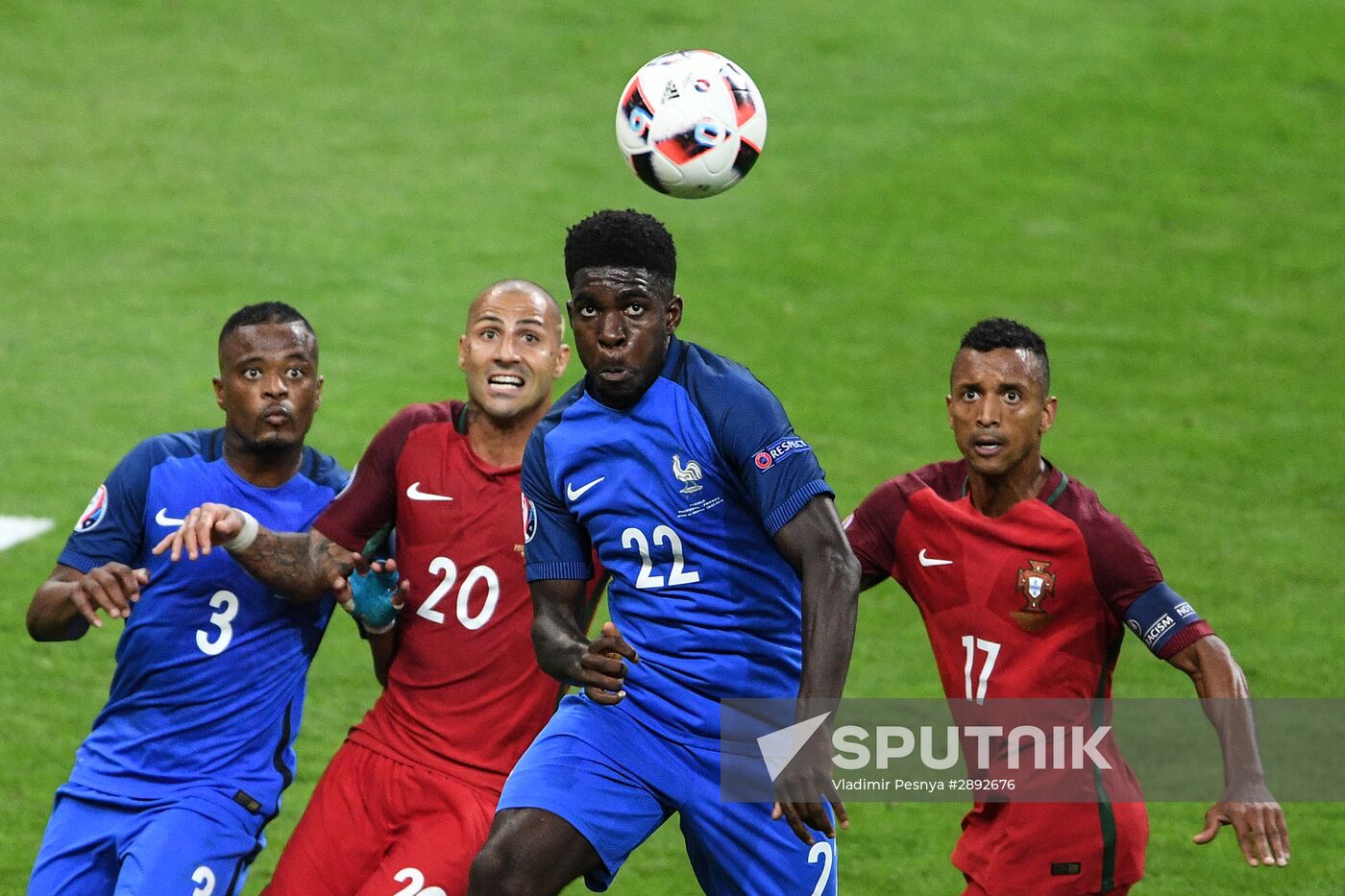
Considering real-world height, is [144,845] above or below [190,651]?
below

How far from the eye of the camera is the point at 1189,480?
12.5 m

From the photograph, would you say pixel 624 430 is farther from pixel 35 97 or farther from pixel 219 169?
pixel 35 97

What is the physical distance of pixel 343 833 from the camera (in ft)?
20.1

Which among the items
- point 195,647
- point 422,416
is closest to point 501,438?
point 422,416

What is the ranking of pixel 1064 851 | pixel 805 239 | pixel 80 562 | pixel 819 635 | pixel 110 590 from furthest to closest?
1. pixel 805 239
2. pixel 80 562
3. pixel 110 590
4. pixel 1064 851
5. pixel 819 635

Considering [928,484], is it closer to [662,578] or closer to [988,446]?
[988,446]

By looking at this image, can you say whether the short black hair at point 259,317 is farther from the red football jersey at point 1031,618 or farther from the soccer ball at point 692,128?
the red football jersey at point 1031,618

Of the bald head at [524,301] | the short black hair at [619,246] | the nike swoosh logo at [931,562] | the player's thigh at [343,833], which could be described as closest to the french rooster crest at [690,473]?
the short black hair at [619,246]

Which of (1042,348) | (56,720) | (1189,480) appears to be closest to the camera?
(1042,348)

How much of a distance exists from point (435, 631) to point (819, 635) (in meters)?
1.84

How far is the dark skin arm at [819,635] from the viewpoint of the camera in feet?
15.8

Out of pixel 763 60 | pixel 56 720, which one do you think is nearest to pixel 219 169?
pixel 763 60

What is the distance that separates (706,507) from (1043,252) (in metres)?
11.1

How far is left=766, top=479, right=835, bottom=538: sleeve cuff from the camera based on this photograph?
5141 mm
